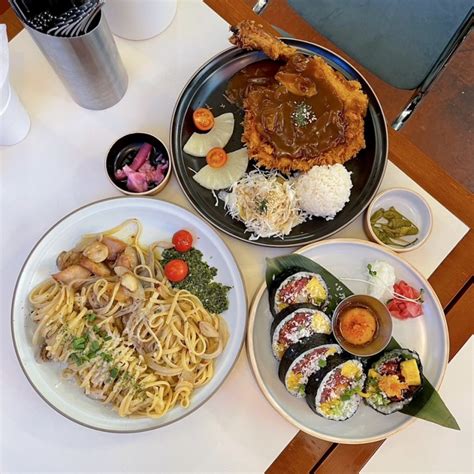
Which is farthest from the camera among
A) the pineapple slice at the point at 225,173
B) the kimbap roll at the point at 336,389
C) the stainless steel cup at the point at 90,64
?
the pineapple slice at the point at 225,173

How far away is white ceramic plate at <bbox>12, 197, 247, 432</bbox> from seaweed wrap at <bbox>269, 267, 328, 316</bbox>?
0.44 feet

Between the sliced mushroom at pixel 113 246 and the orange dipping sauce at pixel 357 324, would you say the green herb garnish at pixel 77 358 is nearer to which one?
the sliced mushroom at pixel 113 246

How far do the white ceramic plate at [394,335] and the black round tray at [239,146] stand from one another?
124 millimetres

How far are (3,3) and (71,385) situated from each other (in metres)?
1.73

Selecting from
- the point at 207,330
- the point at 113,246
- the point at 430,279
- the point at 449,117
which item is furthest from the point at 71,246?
the point at 449,117

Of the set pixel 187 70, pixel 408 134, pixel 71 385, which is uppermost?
pixel 187 70

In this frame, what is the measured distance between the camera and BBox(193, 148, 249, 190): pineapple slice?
2.29 metres

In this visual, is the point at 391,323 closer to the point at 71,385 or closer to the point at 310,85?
the point at 310,85

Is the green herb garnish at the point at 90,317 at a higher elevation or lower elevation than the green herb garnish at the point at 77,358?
higher

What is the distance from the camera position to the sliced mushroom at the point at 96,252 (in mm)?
2139

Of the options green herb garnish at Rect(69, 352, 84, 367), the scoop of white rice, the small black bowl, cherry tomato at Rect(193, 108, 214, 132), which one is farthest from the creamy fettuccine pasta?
the scoop of white rice

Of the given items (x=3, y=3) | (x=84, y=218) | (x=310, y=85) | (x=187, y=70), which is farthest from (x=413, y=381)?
(x=3, y=3)

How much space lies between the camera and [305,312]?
6.94 feet

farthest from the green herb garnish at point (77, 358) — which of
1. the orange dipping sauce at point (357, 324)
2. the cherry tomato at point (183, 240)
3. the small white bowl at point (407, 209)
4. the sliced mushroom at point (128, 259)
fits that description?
the small white bowl at point (407, 209)
